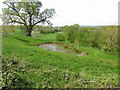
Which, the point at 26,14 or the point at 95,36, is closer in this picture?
the point at 95,36

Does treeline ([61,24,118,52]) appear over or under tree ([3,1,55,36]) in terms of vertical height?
under

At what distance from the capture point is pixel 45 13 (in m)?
15.2

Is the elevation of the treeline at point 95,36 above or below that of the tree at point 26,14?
below

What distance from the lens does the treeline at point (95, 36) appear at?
685 centimetres

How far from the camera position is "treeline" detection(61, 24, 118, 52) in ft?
22.5

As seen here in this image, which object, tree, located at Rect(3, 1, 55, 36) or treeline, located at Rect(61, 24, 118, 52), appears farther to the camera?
tree, located at Rect(3, 1, 55, 36)

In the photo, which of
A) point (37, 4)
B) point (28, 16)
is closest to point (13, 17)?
point (28, 16)

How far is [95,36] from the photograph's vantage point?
832cm

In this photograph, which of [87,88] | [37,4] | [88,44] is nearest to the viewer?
[87,88]

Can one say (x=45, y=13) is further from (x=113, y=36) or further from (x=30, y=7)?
(x=113, y=36)

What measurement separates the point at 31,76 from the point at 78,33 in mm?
8400

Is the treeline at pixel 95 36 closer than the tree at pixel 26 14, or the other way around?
the treeline at pixel 95 36

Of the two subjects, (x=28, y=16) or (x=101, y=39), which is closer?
(x=101, y=39)

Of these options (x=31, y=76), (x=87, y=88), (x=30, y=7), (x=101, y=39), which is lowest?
(x=87, y=88)
